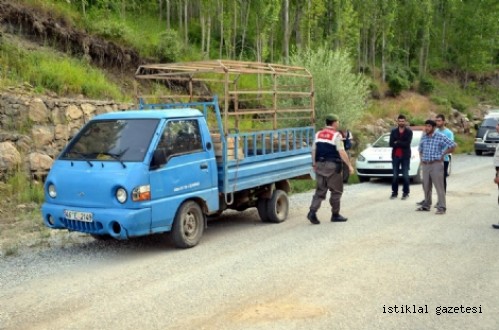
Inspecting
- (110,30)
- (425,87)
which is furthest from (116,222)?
(425,87)

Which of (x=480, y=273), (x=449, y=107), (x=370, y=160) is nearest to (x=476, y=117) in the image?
(x=449, y=107)

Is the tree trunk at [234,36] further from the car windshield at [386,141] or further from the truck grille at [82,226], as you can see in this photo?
the truck grille at [82,226]

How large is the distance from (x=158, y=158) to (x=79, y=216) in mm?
1235

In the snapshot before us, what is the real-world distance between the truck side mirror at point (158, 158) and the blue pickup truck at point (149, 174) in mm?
14

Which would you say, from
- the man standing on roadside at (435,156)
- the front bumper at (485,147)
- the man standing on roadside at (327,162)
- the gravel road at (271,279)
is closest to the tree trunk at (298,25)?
the front bumper at (485,147)

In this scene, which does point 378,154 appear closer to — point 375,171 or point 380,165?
point 380,165

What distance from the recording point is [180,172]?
721 cm

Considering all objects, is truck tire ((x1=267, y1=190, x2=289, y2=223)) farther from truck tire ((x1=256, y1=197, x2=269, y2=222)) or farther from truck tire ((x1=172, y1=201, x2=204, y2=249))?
truck tire ((x1=172, y1=201, x2=204, y2=249))

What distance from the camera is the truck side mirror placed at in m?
6.83

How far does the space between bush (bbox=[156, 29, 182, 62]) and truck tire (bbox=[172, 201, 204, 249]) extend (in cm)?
1325

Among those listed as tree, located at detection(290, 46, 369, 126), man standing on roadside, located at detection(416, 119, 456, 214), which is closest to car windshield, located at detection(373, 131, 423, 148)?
tree, located at detection(290, 46, 369, 126)

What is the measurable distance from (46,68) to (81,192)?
7.48 metres

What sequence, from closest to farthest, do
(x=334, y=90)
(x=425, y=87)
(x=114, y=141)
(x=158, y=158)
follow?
1. (x=158, y=158)
2. (x=114, y=141)
3. (x=334, y=90)
4. (x=425, y=87)

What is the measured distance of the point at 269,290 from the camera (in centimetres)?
551
